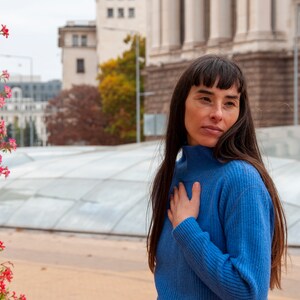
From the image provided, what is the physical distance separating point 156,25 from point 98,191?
44.8m

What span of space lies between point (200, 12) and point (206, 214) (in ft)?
187

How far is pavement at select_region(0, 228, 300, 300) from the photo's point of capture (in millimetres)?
10500

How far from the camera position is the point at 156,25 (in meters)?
63.5

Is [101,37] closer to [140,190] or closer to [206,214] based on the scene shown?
[140,190]

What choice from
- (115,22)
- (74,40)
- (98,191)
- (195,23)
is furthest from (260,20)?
(74,40)

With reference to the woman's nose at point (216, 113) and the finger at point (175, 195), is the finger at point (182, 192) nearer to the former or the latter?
the finger at point (175, 195)

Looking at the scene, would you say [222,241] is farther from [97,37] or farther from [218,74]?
[97,37]

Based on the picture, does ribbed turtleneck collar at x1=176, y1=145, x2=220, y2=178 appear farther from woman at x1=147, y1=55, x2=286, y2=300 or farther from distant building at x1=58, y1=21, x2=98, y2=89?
distant building at x1=58, y1=21, x2=98, y2=89

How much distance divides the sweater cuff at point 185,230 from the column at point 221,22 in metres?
53.6

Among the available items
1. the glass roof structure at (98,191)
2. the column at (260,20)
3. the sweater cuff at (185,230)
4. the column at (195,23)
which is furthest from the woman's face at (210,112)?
the column at (195,23)

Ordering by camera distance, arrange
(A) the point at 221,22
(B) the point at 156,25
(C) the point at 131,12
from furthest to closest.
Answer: (C) the point at 131,12
(B) the point at 156,25
(A) the point at 221,22

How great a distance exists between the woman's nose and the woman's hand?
0.24 meters

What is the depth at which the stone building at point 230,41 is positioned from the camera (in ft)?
167

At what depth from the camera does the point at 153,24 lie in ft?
211
